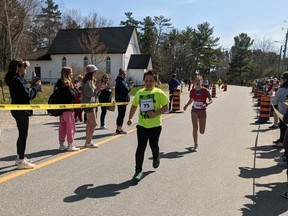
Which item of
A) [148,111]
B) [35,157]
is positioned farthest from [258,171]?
[35,157]

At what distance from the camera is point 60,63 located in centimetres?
5822

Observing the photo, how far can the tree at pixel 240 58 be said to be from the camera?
103875mm

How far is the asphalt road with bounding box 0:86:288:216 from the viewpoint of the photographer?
185 inches

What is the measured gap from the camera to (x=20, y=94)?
618cm

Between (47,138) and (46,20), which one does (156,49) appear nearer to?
(46,20)

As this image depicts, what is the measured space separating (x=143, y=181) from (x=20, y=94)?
2694 mm

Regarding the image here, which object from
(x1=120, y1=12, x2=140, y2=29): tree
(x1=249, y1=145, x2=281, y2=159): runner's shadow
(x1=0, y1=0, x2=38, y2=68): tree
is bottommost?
(x1=249, y1=145, x2=281, y2=159): runner's shadow

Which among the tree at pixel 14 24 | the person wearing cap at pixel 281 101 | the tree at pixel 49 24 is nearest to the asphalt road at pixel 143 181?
the person wearing cap at pixel 281 101

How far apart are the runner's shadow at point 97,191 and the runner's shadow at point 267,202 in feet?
6.17

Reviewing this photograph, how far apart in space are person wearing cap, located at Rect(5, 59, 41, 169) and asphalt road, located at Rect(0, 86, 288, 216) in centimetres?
35

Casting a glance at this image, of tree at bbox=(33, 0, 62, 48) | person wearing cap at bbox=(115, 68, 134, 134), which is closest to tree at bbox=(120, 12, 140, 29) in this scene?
tree at bbox=(33, 0, 62, 48)

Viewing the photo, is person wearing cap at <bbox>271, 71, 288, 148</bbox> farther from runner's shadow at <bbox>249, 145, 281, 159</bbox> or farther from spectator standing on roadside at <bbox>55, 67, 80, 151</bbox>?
spectator standing on roadside at <bbox>55, 67, 80, 151</bbox>

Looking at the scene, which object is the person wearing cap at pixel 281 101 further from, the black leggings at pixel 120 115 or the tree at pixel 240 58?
the tree at pixel 240 58

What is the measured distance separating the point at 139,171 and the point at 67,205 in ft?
5.17
